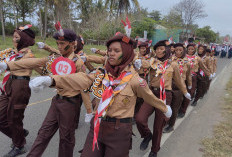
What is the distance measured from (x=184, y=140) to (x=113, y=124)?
9.07 feet

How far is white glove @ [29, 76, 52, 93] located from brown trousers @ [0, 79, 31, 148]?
1829 mm

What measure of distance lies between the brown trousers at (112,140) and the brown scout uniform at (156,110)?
1.43 m

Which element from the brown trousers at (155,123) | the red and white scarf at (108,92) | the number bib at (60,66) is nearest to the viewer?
the red and white scarf at (108,92)

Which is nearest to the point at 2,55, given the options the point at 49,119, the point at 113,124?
the point at 49,119

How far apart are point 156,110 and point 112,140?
5.47 ft

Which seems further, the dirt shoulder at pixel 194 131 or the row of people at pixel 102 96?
the dirt shoulder at pixel 194 131

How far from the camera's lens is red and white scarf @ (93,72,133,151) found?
2.22 meters

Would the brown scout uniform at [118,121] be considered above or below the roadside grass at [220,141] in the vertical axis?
above

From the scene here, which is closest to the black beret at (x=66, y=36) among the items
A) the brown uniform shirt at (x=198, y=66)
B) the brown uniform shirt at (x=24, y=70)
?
the brown uniform shirt at (x=24, y=70)

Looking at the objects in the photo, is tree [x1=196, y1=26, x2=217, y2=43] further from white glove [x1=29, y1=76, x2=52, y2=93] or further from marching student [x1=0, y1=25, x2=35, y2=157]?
white glove [x1=29, y1=76, x2=52, y2=93]

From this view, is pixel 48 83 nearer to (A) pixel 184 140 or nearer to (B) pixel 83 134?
(B) pixel 83 134

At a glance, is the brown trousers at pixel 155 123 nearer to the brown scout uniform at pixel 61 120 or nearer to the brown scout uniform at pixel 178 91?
the brown scout uniform at pixel 178 91

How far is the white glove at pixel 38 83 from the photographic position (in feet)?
5.53

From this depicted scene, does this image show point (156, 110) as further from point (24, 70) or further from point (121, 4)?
point (121, 4)
